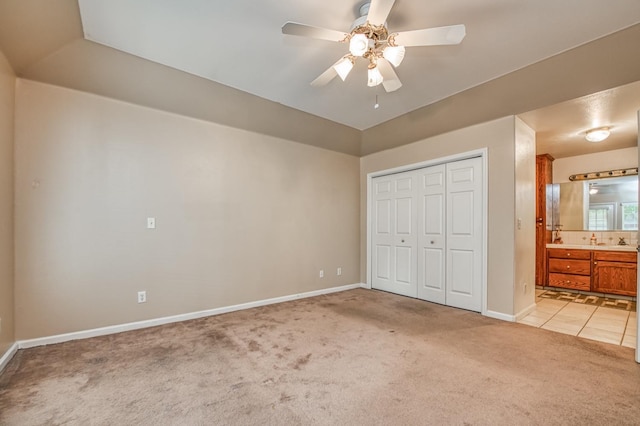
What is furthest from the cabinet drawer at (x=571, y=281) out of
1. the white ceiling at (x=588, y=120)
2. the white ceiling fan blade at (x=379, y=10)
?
the white ceiling fan blade at (x=379, y=10)

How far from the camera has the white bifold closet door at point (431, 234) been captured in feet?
12.1

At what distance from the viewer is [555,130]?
3705mm

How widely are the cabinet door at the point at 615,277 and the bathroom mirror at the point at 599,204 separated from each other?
0.79 m

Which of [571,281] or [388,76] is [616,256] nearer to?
[571,281]

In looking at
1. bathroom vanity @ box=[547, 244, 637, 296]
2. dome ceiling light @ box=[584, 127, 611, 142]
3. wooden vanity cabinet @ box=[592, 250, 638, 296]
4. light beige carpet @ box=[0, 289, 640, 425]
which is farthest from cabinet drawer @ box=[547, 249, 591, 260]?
light beige carpet @ box=[0, 289, 640, 425]

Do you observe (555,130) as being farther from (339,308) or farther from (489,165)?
(339,308)

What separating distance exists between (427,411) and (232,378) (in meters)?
1.35

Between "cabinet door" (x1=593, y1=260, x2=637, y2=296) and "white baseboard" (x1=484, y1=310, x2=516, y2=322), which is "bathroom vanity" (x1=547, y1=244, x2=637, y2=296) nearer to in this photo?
"cabinet door" (x1=593, y1=260, x2=637, y2=296)

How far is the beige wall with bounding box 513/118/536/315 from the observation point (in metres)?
3.31

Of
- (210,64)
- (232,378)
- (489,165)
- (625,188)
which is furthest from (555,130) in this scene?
(232,378)

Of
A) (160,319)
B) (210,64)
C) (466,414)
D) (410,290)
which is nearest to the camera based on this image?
(466,414)

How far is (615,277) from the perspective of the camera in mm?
4273

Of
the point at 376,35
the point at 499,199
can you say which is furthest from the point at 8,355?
the point at 499,199

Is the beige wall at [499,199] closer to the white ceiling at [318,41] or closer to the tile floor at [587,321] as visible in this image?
the tile floor at [587,321]
